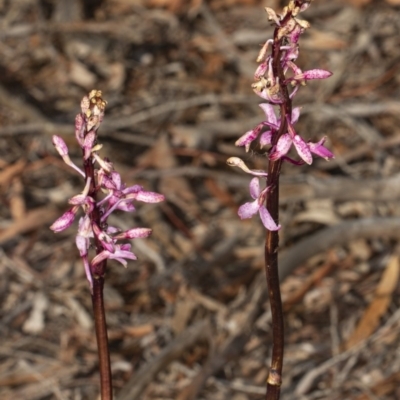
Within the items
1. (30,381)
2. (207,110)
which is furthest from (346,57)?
(30,381)

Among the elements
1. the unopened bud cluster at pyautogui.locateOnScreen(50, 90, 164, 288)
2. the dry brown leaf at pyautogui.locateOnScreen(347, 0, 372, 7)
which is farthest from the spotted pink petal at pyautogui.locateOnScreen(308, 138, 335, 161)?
the dry brown leaf at pyautogui.locateOnScreen(347, 0, 372, 7)

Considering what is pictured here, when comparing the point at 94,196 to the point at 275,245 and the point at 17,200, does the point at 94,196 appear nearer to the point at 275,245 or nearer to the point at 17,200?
the point at 275,245

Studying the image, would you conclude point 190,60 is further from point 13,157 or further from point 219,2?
point 13,157

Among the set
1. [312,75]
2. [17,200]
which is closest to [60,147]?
[312,75]

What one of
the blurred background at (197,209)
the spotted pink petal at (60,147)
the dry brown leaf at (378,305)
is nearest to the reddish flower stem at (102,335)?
the spotted pink petal at (60,147)

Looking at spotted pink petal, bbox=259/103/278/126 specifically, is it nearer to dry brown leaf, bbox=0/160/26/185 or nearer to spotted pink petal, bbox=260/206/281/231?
spotted pink petal, bbox=260/206/281/231
